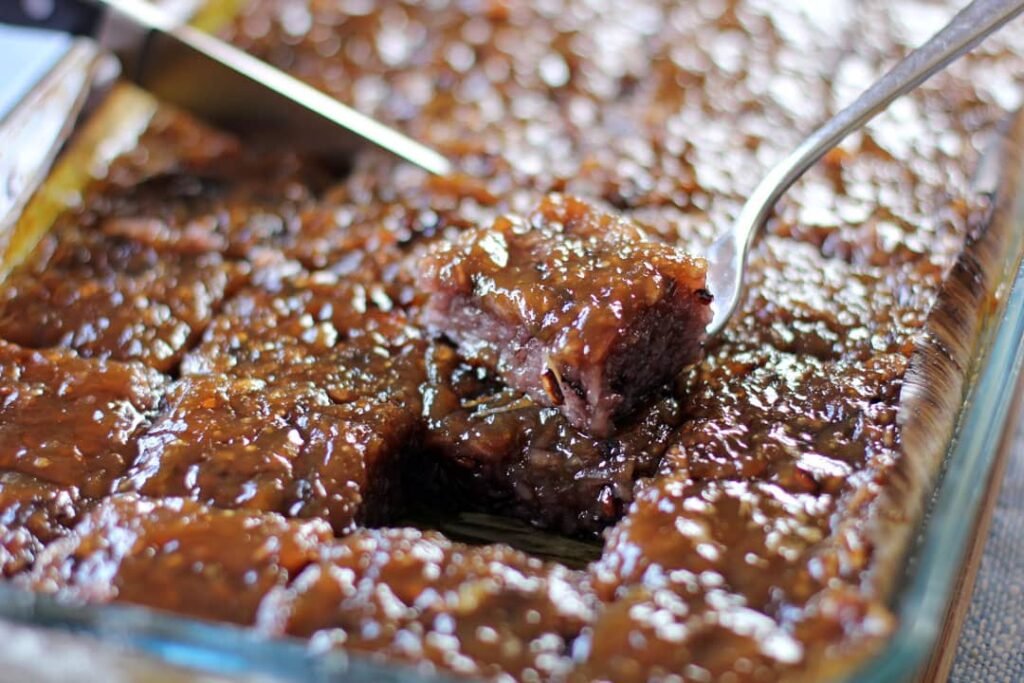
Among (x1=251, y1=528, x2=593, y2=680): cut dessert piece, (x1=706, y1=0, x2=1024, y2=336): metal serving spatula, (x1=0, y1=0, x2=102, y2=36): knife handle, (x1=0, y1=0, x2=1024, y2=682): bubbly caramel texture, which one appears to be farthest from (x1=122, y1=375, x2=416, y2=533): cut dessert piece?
(x1=0, y1=0, x2=102, y2=36): knife handle

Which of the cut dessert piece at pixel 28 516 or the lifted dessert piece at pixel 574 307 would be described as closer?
the cut dessert piece at pixel 28 516

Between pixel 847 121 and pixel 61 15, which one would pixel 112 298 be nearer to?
pixel 61 15

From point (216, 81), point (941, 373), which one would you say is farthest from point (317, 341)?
point (941, 373)

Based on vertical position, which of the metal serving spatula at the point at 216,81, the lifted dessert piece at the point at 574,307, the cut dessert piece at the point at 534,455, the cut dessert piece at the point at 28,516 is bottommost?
the cut dessert piece at the point at 28,516

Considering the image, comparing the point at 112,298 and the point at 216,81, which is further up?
the point at 216,81

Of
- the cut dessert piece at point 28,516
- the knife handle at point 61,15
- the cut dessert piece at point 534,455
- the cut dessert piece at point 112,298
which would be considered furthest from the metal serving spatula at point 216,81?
the cut dessert piece at point 28,516

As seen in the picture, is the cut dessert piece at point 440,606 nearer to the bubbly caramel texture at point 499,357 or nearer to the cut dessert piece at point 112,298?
the bubbly caramel texture at point 499,357

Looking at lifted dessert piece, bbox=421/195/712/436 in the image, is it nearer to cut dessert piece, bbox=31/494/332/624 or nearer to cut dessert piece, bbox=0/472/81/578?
cut dessert piece, bbox=31/494/332/624
